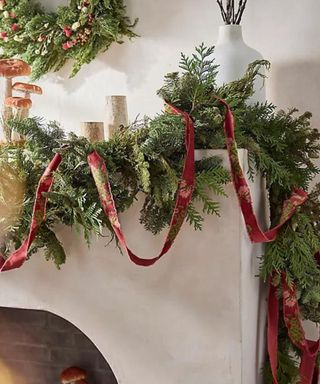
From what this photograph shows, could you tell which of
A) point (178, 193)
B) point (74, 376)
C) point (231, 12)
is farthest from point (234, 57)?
point (74, 376)

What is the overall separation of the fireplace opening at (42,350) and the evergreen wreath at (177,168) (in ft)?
1.31

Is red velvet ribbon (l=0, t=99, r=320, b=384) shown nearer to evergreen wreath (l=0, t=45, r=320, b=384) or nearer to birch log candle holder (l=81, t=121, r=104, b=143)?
evergreen wreath (l=0, t=45, r=320, b=384)

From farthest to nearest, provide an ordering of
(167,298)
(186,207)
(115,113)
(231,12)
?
(231,12), (115,113), (167,298), (186,207)

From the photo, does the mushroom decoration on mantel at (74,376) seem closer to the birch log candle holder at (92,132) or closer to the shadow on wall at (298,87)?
the birch log candle holder at (92,132)

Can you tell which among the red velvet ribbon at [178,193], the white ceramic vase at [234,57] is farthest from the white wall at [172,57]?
the red velvet ribbon at [178,193]

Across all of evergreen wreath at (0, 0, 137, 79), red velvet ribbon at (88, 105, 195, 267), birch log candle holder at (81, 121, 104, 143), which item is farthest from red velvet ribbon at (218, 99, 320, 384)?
evergreen wreath at (0, 0, 137, 79)

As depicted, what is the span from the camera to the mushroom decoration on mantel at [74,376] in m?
1.83

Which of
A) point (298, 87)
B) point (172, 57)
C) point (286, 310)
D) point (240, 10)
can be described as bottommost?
point (286, 310)

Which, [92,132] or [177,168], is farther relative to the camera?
[92,132]

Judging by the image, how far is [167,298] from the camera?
Result: 155cm

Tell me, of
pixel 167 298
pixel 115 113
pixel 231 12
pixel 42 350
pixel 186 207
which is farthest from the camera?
pixel 42 350

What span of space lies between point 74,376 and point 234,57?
1.01 m

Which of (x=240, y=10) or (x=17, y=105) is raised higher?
(x=240, y=10)

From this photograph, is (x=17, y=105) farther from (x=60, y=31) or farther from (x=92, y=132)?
(x=60, y=31)
